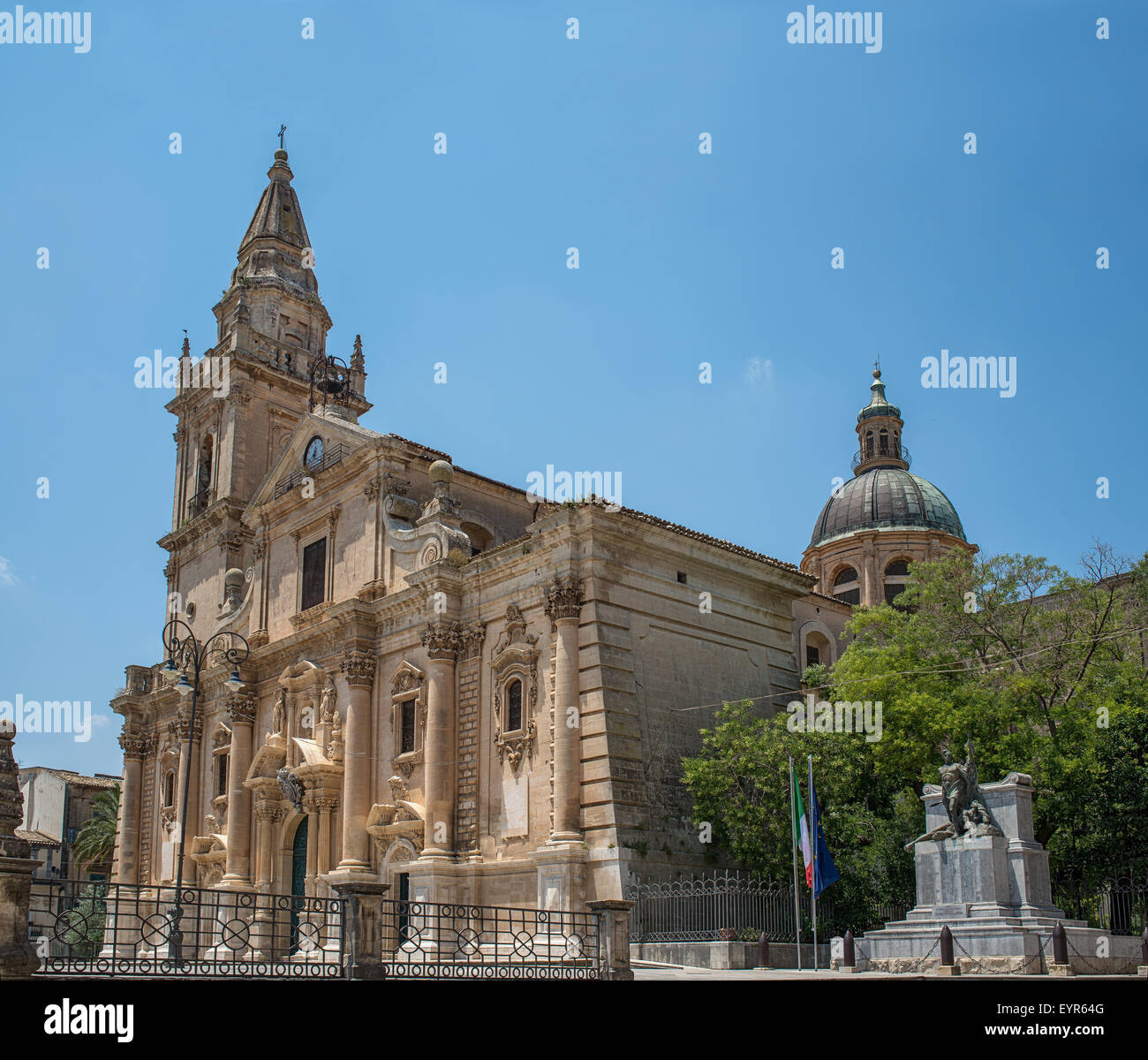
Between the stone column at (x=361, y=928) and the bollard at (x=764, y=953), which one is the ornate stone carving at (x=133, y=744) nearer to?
the bollard at (x=764, y=953)

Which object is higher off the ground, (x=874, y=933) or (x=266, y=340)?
(x=266, y=340)

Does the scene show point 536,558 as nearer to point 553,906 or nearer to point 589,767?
point 589,767

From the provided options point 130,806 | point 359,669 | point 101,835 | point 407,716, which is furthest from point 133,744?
point 407,716

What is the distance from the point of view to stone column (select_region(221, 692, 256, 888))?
34.8 metres

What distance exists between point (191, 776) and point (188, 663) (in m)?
7.72

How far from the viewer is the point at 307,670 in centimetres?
3384

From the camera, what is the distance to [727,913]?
23.5 m

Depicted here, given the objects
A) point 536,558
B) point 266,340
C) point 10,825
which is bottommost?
point 10,825

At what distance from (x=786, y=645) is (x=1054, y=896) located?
901 cm

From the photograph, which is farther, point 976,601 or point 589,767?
point 976,601

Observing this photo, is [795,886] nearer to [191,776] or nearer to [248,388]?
[191,776]
